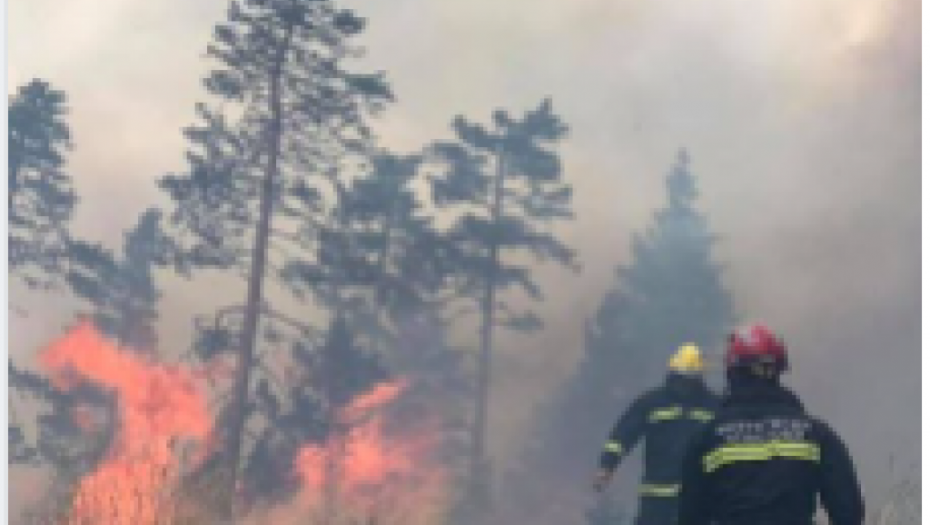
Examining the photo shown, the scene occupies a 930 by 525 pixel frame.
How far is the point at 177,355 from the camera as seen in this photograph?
19.2 m

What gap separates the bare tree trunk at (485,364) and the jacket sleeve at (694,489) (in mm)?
17267

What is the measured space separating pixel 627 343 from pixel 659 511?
47.0ft

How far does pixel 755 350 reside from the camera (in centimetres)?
513

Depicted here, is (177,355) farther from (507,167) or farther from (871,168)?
(871,168)

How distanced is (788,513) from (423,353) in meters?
17.6

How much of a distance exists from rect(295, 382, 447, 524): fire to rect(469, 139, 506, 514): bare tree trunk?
83cm

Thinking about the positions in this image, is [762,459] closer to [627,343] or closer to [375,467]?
[375,467]

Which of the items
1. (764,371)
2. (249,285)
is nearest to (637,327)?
(249,285)

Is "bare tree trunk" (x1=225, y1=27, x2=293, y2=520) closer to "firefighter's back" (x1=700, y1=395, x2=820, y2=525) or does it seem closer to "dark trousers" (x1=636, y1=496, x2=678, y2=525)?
"dark trousers" (x1=636, y1=496, x2=678, y2=525)

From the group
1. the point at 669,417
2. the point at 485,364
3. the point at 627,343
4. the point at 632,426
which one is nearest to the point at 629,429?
the point at 632,426

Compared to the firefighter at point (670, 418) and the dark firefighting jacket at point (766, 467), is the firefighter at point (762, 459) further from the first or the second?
the firefighter at point (670, 418)

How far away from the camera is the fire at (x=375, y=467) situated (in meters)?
18.9

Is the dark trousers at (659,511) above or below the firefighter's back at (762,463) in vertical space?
below

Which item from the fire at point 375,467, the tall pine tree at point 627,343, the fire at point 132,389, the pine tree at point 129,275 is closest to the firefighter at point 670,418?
the fire at point 132,389
